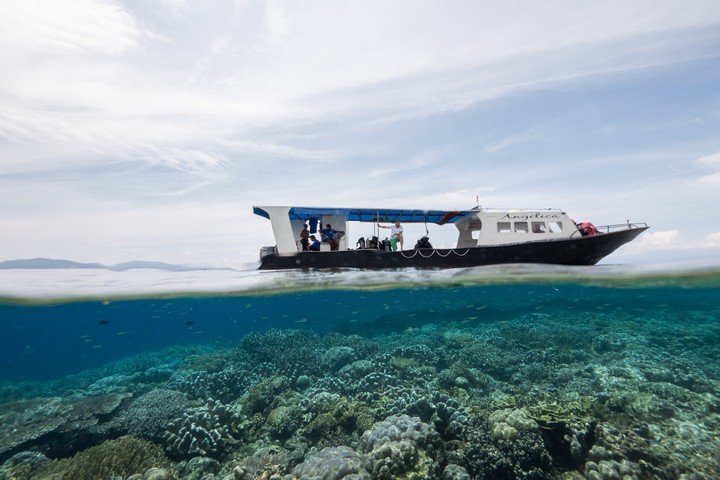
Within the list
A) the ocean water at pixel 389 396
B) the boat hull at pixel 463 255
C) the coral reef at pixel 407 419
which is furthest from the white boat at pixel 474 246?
the coral reef at pixel 407 419

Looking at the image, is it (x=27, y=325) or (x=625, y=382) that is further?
(x=27, y=325)

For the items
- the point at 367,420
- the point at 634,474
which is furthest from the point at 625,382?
the point at 367,420

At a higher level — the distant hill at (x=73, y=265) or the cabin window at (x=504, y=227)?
the cabin window at (x=504, y=227)

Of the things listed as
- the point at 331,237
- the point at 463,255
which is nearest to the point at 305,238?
the point at 331,237

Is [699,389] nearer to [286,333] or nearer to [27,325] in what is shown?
[286,333]

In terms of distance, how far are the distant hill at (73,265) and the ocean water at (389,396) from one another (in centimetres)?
57

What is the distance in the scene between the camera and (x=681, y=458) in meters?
6.86

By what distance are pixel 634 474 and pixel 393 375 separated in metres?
6.95

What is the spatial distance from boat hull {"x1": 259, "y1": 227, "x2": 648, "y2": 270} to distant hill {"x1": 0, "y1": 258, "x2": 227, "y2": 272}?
19.8 ft

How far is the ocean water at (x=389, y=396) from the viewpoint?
7086mm

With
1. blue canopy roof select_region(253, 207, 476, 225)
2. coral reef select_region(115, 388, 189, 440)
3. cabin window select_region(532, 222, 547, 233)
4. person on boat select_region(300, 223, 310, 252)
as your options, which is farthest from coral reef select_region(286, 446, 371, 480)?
cabin window select_region(532, 222, 547, 233)

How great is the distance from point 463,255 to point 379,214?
4.03 meters

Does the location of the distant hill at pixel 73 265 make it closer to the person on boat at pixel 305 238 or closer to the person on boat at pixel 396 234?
the person on boat at pixel 305 238

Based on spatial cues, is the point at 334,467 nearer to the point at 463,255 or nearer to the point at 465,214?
the point at 463,255
